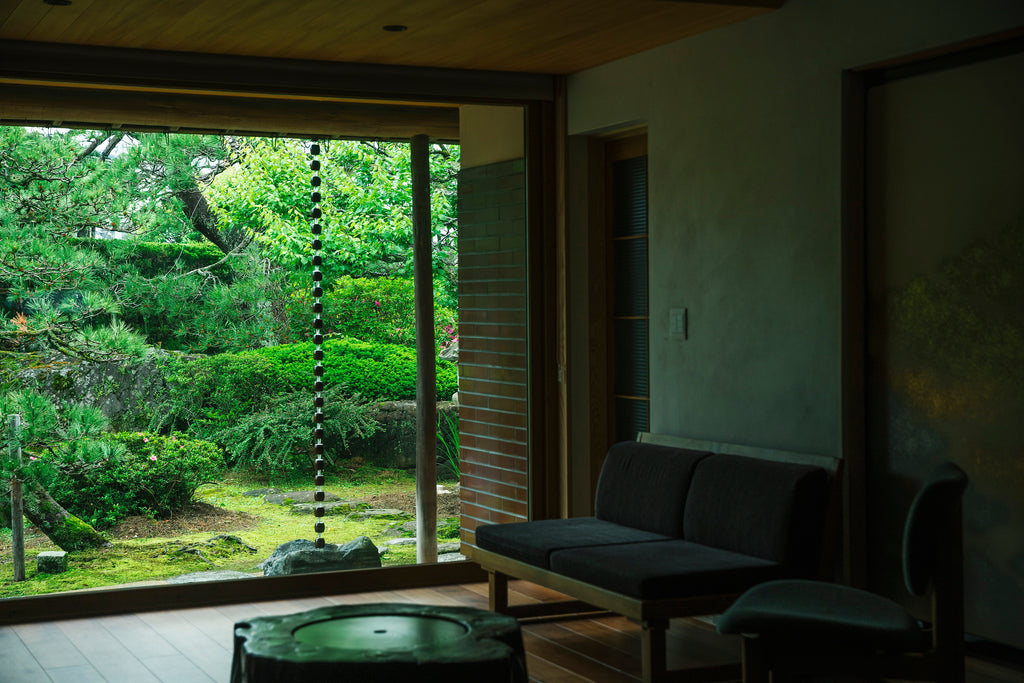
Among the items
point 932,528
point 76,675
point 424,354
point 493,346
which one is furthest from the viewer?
point 493,346

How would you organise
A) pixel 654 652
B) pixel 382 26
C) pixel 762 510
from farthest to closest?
pixel 382 26 < pixel 762 510 < pixel 654 652

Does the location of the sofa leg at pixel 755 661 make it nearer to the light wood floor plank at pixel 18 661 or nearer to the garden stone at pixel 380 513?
the light wood floor plank at pixel 18 661

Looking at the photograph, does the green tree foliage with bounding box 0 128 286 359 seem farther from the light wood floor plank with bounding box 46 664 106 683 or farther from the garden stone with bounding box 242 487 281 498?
the light wood floor plank with bounding box 46 664 106 683

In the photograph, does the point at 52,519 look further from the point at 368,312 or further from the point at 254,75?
the point at 254,75

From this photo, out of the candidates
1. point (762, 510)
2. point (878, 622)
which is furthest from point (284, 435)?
point (878, 622)

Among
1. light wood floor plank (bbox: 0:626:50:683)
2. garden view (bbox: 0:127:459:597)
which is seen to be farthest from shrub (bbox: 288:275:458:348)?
light wood floor plank (bbox: 0:626:50:683)

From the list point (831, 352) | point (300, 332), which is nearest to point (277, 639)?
point (831, 352)

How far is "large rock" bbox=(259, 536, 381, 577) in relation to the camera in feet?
17.1

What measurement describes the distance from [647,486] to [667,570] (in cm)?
85

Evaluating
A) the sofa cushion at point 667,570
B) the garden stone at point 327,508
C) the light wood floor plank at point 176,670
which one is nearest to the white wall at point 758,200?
the sofa cushion at point 667,570

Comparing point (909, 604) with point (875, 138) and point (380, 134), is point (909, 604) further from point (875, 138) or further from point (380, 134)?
point (380, 134)

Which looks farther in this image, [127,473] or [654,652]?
[127,473]

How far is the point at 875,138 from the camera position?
397cm

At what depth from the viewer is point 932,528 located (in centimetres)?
303
